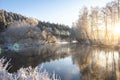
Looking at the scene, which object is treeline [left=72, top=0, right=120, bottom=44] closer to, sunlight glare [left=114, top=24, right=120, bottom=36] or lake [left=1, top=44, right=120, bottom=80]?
sunlight glare [left=114, top=24, right=120, bottom=36]

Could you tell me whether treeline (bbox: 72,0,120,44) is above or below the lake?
above

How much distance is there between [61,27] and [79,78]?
147 m

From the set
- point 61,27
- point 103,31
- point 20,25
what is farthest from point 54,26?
point 103,31

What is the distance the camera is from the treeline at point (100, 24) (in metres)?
46.6

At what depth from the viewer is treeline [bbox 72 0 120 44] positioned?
46600 mm

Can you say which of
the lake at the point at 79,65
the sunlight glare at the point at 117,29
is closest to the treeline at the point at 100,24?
the sunlight glare at the point at 117,29

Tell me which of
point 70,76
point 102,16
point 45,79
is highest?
point 102,16

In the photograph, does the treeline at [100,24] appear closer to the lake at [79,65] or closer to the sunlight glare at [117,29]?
the sunlight glare at [117,29]

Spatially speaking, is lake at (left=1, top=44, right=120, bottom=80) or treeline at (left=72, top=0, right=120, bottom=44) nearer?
lake at (left=1, top=44, right=120, bottom=80)

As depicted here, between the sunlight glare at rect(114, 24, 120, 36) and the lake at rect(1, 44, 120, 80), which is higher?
the sunlight glare at rect(114, 24, 120, 36)

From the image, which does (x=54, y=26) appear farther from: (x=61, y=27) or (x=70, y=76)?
(x=70, y=76)

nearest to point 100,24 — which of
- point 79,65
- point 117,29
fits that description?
point 117,29

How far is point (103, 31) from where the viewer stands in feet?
181

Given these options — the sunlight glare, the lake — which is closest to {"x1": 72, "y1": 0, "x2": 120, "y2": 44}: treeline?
the sunlight glare
